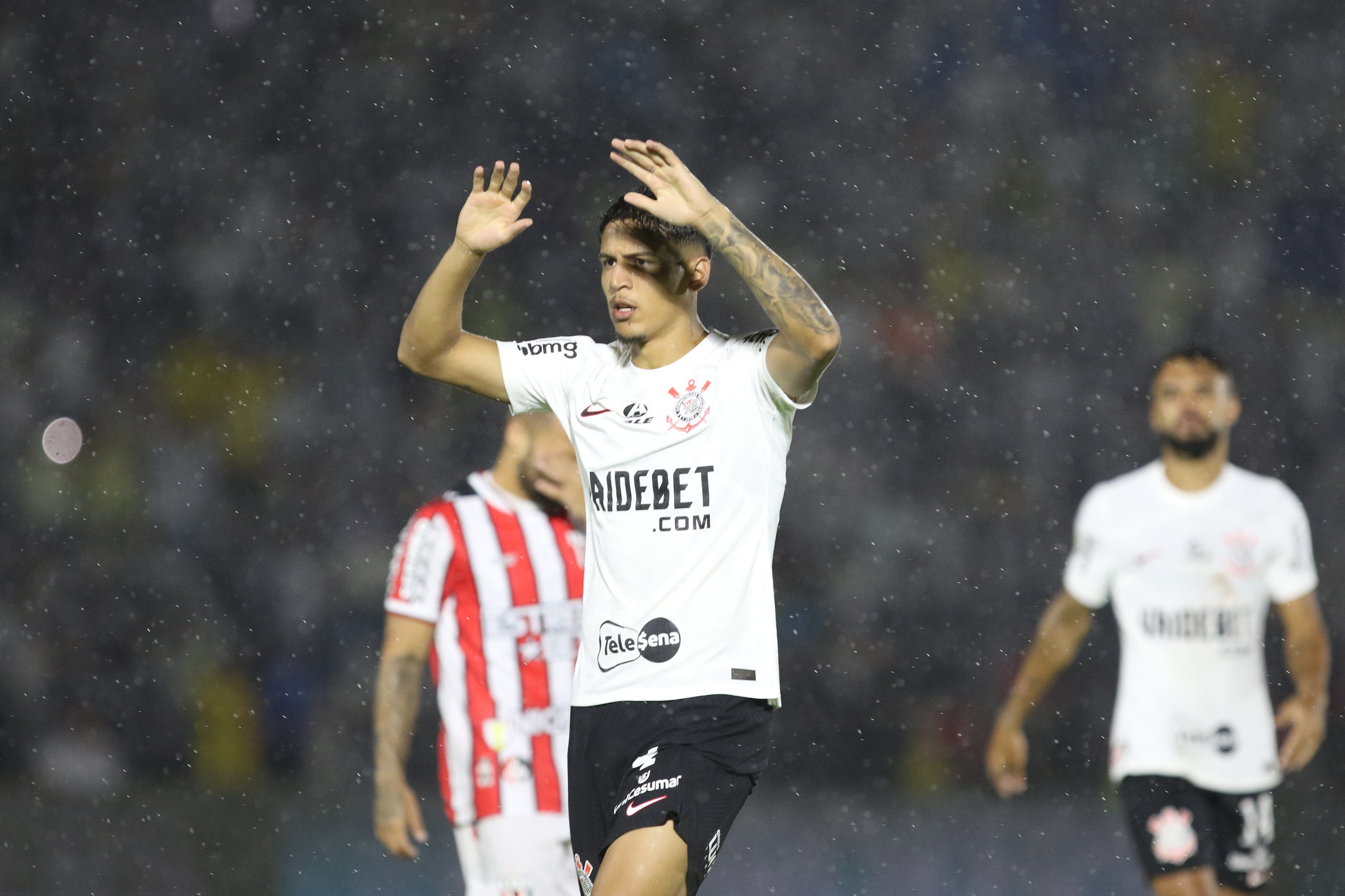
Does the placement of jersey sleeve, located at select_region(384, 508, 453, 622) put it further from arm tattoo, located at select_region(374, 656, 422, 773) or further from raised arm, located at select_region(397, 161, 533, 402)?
raised arm, located at select_region(397, 161, 533, 402)

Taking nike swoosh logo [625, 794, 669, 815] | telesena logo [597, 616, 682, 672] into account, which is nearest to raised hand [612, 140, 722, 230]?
telesena logo [597, 616, 682, 672]

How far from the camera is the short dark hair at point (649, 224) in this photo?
2.97 meters

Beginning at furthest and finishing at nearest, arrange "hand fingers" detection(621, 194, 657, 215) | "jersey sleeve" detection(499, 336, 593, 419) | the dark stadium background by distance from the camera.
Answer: the dark stadium background, "jersey sleeve" detection(499, 336, 593, 419), "hand fingers" detection(621, 194, 657, 215)

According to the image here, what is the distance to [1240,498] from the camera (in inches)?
207

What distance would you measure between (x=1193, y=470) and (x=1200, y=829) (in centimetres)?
132

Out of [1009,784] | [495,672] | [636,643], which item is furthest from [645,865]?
[1009,784]

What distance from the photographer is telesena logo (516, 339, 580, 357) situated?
10.5 ft

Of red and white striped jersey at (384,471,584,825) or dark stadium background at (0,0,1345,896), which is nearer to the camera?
red and white striped jersey at (384,471,584,825)

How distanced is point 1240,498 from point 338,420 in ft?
18.6

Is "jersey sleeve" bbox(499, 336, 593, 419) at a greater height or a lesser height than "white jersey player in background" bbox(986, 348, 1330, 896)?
greater

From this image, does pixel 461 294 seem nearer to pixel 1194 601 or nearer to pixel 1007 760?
pixel 1194 601

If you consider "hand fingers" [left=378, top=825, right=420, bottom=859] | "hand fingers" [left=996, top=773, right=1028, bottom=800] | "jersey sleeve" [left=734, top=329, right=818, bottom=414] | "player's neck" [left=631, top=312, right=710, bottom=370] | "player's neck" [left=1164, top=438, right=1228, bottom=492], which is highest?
"player's neck" [left=631, top=312, right=710, bottom=370]

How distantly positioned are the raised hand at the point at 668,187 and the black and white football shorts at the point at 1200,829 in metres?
2.82

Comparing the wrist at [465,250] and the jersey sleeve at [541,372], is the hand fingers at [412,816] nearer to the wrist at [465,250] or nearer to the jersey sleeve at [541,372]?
the jersey sleeve at [541,372]
